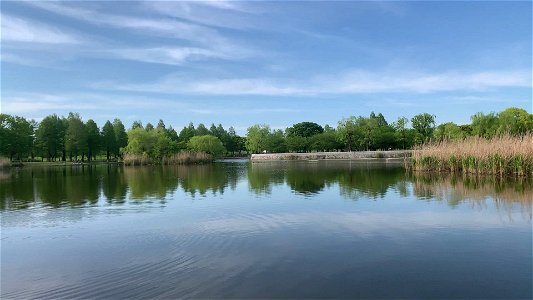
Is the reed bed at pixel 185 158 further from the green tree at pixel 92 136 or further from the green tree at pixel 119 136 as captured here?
the green tree at pixel 119 136

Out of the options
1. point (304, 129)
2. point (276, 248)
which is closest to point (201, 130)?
point (304, 129)

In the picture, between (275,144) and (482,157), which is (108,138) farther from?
(482,157)

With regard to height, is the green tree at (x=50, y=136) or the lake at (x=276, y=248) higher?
the green tree at (x=50, y=136)

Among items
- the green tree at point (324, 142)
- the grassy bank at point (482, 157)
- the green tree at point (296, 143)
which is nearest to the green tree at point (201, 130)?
the green tree at point (296, 143)

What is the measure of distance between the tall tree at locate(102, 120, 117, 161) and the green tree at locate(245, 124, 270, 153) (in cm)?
3057

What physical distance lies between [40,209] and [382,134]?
243 ft

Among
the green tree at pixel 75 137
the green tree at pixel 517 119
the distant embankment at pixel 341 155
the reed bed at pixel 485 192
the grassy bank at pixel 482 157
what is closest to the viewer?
the reed bed at pixel 485 192

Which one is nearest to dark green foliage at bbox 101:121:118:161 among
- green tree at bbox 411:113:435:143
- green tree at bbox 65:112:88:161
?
green tree at bbox 65:112:88:161

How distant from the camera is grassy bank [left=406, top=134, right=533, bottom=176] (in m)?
22.0

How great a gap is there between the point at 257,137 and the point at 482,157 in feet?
238

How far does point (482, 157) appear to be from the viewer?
2412cm

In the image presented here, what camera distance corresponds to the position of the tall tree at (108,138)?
80750 millimetres

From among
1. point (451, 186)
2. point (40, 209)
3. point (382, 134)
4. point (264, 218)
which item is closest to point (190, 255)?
point (264, 218)

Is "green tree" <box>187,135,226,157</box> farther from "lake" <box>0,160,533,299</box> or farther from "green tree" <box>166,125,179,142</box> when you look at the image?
"lake" <box>0,160,533,299</box>
